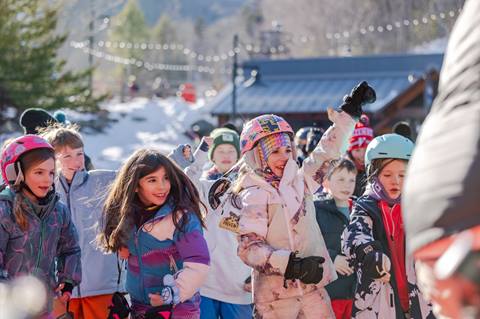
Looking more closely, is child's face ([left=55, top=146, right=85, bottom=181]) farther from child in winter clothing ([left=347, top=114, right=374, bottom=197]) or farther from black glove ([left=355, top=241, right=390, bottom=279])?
child in winter clothing ([left=347, top=114, right=374, bottom=197])

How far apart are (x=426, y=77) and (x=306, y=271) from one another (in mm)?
25336

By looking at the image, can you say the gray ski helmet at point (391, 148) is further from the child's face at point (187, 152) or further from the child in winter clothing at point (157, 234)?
the child's face at point (187, 152)

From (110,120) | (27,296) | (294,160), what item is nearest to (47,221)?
(27,296)

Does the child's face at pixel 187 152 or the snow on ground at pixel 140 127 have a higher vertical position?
the snow on ground at pixel 140 127

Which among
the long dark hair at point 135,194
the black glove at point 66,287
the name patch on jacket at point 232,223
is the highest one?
the long dark hair at point 135,194

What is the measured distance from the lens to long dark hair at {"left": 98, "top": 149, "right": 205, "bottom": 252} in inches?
216

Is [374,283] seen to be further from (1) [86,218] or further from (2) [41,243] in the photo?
(1) [86,218]

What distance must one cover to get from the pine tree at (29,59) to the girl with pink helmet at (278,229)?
2587 centimetres

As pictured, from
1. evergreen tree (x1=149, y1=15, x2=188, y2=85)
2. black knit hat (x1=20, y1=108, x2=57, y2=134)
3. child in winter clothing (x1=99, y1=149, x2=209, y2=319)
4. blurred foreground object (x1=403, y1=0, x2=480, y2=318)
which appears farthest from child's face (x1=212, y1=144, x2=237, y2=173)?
evergreen tree (x1=149, y1=15, x2=188, y2=85)

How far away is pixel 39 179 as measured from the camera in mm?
5695

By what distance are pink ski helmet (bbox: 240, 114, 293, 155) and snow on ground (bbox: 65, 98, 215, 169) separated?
2809cm

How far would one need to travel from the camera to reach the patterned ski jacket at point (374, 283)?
18.0 ft

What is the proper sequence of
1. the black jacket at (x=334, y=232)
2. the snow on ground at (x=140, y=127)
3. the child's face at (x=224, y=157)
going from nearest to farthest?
the black jacket at (x=334, y=232)
the child's face at (x=224, y=157)
the snow on ground at (x=140, y=127)

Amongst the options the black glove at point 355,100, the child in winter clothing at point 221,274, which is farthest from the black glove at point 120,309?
the black glove at point 355,100
